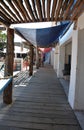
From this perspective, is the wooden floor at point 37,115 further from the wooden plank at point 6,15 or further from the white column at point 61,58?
the white column at point 61,58

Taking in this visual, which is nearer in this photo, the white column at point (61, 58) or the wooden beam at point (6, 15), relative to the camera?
the wooden beam at point (6, 15)

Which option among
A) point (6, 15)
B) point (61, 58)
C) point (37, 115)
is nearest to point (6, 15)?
point (6, 15)

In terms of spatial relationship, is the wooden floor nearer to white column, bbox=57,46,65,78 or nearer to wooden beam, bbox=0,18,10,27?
wooden beam, bbox=0,18,10,27

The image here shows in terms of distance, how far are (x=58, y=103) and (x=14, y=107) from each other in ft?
4.16

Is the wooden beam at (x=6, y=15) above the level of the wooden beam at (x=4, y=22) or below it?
above

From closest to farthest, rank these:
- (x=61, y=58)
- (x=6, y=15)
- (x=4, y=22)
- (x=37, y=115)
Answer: (x=37, y=115)
(x=6, y=15)
(x=4, y=22)
(x=61, y=58)

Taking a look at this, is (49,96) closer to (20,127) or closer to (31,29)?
(31,29)

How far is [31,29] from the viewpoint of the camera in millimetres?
7117

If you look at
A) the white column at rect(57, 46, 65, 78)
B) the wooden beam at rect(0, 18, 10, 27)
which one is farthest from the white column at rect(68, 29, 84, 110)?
the white column at rect(57, 46, 65, 78)

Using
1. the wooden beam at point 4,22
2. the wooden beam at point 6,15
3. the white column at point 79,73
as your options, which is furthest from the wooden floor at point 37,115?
the wooden beam at point 6,15

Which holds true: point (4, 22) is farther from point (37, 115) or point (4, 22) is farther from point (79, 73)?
point (37, 115)

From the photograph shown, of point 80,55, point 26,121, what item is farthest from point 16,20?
point 26,121

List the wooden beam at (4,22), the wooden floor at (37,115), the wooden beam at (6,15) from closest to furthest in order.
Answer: the wooden floor at (37,115) → the wooden beam at (6,15) → the wooden beam at (4,22)

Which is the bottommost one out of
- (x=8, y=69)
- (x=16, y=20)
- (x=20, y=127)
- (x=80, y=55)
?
(x=20, y=127)
